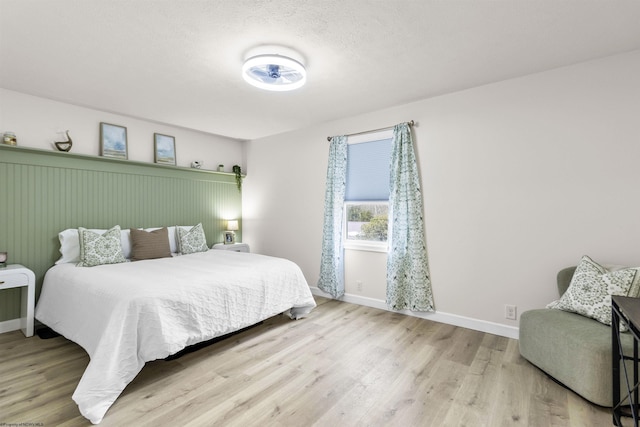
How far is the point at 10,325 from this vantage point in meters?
3.12

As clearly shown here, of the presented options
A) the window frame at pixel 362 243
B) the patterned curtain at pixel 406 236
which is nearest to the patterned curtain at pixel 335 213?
the window frame at pixel 362 243

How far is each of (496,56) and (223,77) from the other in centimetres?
240

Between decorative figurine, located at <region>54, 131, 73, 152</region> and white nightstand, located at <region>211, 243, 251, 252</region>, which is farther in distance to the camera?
white nightstand, located at <region>211, 243, 251, 252</region>

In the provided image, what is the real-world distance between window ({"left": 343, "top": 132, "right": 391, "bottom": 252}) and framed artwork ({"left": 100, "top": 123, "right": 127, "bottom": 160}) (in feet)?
9.84

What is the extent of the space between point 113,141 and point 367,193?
3368 mm

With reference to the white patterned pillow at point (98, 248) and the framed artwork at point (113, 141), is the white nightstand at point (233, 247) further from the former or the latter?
the framed artwork at point (113, 141)

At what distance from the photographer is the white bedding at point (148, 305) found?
198 centimetres

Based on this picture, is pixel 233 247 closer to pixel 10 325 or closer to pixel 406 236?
pixel 10 325

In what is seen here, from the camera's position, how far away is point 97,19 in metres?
2.00

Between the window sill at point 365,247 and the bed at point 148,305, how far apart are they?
3.20 ft

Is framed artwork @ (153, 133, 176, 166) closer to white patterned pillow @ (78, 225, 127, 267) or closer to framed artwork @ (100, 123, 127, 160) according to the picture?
framed artwork @ (100, 123, 127, 160)

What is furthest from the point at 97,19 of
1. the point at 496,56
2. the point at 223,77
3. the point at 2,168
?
the point at 496,56

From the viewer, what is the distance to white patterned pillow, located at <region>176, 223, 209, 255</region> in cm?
414

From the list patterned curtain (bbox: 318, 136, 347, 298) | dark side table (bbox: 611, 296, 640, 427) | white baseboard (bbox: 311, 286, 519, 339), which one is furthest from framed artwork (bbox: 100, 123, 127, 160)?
dark side table (bbox: 611, 296, 640, 427)
